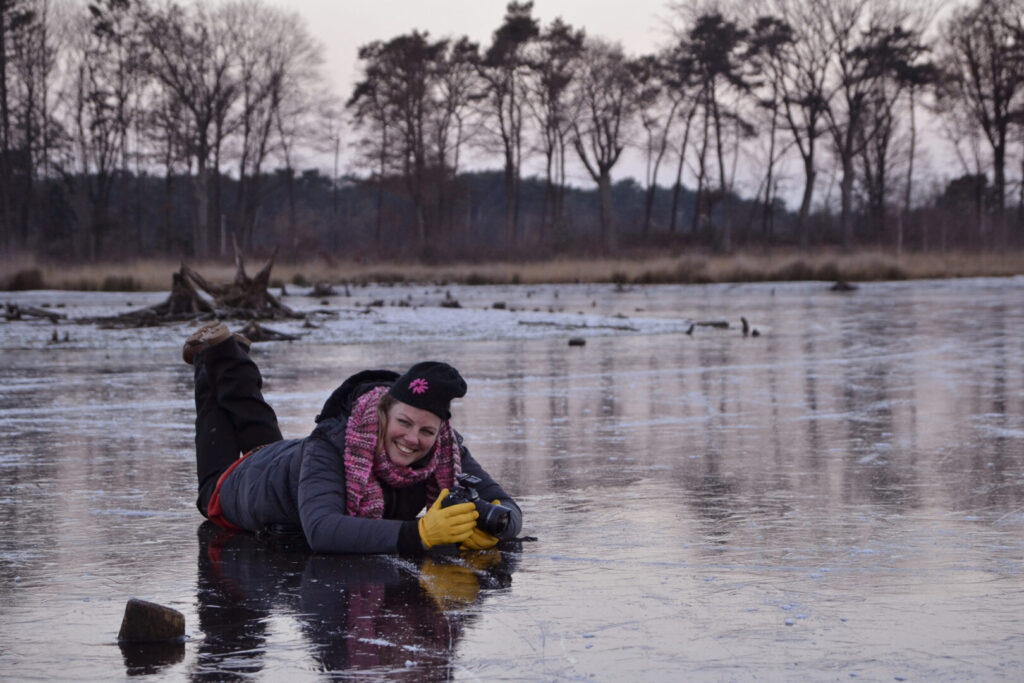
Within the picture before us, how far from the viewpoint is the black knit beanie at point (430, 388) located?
393cm

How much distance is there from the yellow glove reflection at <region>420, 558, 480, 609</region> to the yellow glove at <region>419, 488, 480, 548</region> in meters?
0.09

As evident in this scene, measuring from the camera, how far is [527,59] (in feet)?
158

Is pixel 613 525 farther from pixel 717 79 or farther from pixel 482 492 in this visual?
pixel 717 79

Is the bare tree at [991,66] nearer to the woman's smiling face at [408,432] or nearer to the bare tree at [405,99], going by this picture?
the bare tree at [405,99]

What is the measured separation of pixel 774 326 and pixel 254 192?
3623 centimetres

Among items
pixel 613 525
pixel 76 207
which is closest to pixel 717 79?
pixel 76 207

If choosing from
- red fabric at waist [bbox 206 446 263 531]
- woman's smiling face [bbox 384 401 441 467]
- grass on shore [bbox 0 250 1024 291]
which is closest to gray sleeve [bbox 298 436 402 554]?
woman's smiling face [bbox 384 401 441 467]

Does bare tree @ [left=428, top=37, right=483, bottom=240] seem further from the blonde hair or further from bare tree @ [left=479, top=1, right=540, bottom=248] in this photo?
the blonde hair

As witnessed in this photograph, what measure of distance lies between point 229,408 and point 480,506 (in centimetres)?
141

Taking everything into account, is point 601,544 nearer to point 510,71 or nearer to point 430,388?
point 430,388

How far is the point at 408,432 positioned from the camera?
397 cm

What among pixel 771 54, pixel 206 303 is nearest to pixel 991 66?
pixel 771 54

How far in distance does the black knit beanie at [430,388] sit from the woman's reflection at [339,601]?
525mm

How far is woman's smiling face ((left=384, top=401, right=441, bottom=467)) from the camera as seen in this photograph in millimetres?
3955
